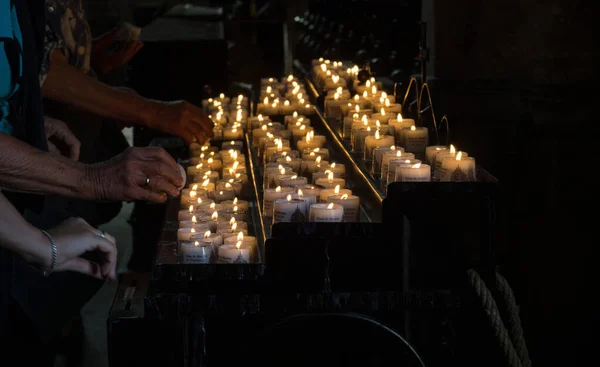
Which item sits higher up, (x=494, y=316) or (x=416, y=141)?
(x=416, y=141)

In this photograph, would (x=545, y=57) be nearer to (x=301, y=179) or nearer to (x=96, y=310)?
(x=301, y=179)

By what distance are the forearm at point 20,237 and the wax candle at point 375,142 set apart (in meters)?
A: 1.54

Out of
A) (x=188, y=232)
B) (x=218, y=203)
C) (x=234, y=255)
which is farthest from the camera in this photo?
(x=218, y=203)

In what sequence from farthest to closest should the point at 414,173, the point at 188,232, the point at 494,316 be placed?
the point at 188,232 < the point at 414,173 < the point at 494,316

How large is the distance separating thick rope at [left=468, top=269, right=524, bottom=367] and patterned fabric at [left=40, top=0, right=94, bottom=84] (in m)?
2.21

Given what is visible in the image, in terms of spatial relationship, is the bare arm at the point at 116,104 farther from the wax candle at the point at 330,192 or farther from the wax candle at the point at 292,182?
the wax candle at the point at 330,192

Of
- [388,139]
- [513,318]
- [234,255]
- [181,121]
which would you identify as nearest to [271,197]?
[234,255]

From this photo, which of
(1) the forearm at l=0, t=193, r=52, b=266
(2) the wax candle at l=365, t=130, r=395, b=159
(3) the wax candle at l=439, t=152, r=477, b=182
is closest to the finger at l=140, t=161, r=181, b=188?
(1) the forearm at l=0, t=193, r=52, b=266

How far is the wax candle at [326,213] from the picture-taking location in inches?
109

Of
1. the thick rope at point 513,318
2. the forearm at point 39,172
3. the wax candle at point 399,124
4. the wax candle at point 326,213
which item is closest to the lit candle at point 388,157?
the wax candle at point 326,213

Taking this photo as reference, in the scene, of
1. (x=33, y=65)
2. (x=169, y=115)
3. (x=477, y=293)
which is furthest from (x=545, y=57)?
(x=33, y=65)

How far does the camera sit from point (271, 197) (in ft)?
10.2

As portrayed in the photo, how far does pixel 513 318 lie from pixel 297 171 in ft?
4.15

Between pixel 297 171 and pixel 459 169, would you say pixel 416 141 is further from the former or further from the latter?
pixel 459 169
